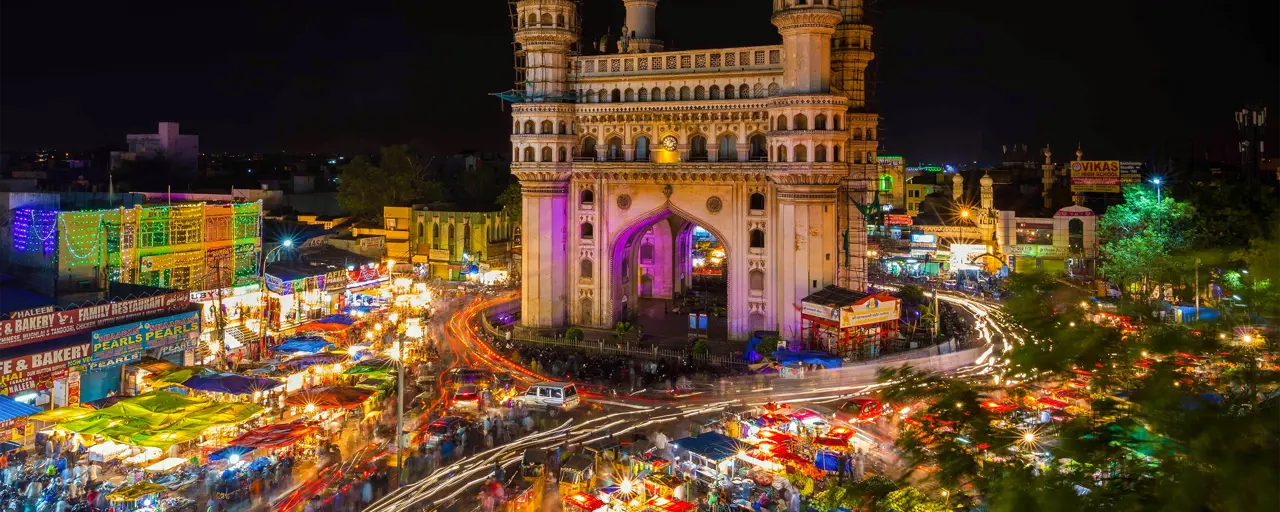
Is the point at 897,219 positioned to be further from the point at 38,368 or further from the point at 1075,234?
the point at 38,368

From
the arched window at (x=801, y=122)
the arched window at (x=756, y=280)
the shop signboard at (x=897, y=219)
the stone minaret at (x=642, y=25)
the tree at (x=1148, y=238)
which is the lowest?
the arched window at (x=756, y=280)

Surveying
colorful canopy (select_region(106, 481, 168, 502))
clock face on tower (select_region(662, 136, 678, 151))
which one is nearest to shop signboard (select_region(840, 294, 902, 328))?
clock face on tower (select_region(662, 136, 678, 151))

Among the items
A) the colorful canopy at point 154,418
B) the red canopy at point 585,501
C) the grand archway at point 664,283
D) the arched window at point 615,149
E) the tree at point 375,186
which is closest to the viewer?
the red canopy at point 585,501

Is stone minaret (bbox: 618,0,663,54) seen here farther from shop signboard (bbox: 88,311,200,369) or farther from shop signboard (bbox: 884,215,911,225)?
shop signboard (bbox: 884,215,911,225)

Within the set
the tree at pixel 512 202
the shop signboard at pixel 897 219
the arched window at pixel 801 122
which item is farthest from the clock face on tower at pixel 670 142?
the shop signboard at pixel 897 219

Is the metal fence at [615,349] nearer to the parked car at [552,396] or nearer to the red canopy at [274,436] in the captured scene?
the parked car at [552,396]

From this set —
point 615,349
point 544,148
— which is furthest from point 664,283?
point 615,349
